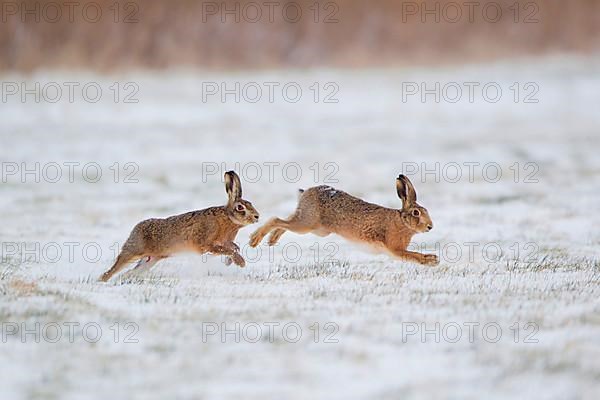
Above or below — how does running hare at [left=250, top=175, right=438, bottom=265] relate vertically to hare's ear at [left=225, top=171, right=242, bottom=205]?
below

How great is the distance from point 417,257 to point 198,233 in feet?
5.72

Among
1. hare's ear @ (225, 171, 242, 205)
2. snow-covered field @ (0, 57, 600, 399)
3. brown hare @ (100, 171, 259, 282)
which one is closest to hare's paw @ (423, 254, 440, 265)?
snow-covered field @ (0, 57, 600, 399)

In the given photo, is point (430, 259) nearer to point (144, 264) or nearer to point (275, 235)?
point (275, 235)

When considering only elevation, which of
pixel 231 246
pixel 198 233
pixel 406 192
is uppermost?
pixel 406 192

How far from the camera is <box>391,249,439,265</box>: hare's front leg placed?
7862 millimetres

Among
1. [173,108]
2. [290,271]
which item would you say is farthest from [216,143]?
[290,271]

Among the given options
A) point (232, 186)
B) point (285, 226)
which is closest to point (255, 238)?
point (285, 226)

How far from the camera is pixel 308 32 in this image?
77.7ft

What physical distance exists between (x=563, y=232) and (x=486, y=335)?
15.2 ft

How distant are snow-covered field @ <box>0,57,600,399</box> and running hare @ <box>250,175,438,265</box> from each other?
0.24m

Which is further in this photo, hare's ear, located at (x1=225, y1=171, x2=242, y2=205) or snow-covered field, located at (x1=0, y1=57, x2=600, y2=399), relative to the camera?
hare's ear, located at (x1=225, y1=171, x2=242, y2=205)

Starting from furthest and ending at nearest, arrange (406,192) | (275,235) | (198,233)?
1. (275,235)
2. (406,192)
3. (198,233)

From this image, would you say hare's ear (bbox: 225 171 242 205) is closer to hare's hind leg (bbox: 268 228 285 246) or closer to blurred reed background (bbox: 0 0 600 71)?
hare's hind leg (bbox: 268 228 285 246)

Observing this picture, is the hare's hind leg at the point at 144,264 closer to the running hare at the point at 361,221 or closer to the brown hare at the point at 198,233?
the brown hare at the point at 198,233
